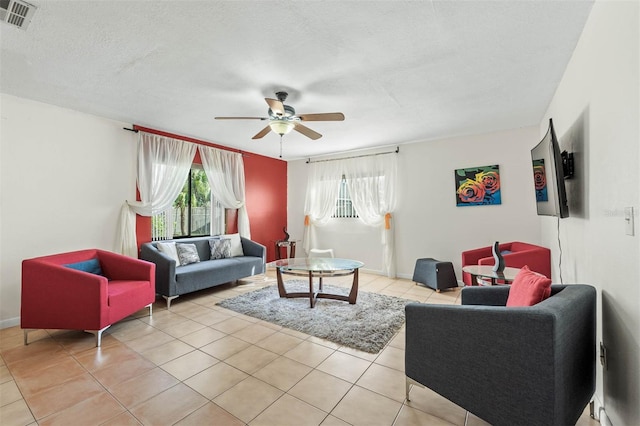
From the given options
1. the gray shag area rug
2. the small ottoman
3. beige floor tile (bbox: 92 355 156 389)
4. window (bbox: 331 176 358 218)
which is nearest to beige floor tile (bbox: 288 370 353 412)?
the gray shag area rug

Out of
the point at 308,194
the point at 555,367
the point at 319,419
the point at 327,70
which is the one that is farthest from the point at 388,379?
the point at 308,194

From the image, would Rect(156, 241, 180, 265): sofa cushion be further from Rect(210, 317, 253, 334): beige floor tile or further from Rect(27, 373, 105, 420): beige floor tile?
Rect(27, 373, 105, 420): beige floor tile

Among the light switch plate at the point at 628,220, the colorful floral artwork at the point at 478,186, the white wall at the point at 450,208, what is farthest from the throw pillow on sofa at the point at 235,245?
the light switch plate at the point at 628,220

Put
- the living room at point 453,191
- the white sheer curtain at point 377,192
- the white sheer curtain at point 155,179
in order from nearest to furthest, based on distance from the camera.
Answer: the living room at point 453,191, the white sheer curtain at point 155,179, the white sheer curtain at point 377,192

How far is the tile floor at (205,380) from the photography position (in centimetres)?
168

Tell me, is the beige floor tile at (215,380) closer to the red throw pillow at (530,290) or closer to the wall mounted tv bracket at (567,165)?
the red throw pillow at (530,290)

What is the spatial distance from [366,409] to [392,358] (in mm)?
706

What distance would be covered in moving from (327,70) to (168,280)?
10.3ft

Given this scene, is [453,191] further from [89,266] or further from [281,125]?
[89,266]

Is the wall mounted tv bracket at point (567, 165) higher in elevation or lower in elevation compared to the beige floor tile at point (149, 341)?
higher

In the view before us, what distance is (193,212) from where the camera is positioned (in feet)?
16.1

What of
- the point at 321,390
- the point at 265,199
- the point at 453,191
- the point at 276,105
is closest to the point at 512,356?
the point at 321,390

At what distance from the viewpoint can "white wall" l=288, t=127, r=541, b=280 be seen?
419 centimetres

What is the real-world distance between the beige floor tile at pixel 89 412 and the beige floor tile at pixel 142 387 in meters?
0.05
